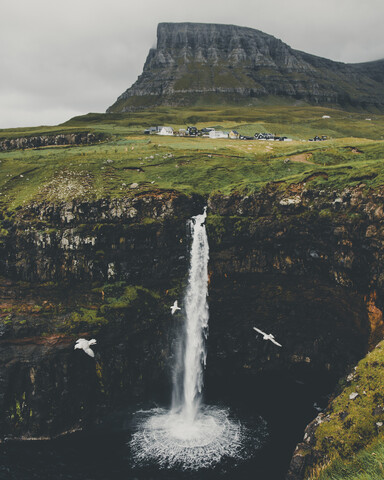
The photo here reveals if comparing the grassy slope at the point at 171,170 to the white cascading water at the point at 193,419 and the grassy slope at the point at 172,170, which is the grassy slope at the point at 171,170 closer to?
the grassy slope at the point at 172,170

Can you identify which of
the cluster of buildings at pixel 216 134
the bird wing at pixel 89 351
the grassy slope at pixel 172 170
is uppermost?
the cluster of buildings at pixel 216 134

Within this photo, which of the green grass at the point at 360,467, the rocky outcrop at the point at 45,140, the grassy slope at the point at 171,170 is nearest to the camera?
the green grass at the point at 360,467

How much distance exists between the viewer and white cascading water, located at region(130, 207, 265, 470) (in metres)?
25.1

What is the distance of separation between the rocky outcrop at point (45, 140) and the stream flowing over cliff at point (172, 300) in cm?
4877

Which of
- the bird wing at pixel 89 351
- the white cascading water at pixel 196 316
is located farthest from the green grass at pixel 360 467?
the bird wing at pixel 89 351

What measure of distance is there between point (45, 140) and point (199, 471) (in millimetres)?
85786

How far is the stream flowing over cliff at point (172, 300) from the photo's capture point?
96.4ft

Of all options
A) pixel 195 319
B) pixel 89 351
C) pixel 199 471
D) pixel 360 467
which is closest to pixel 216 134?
pixel 195 319

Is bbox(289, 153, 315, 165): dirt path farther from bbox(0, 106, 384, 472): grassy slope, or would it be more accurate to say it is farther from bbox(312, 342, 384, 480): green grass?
bbox(312, 342, 384, 480): green grass

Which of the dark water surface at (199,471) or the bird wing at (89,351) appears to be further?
the bird wing at (89,351)

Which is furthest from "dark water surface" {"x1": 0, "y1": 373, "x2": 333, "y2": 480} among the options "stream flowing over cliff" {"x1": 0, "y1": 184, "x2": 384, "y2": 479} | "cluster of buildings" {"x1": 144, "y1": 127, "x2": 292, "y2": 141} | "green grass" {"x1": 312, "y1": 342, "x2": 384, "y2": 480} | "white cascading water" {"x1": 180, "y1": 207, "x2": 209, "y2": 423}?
"cluster of buildings" {"x1": 144, "y1": 127, "x2": 292, "y2": 141}

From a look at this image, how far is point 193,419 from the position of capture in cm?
2955

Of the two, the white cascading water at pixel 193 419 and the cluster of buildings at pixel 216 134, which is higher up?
the cluster of buildings at pixel 216 134

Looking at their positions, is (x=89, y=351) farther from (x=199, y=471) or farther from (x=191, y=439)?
(x=199, y=471)
